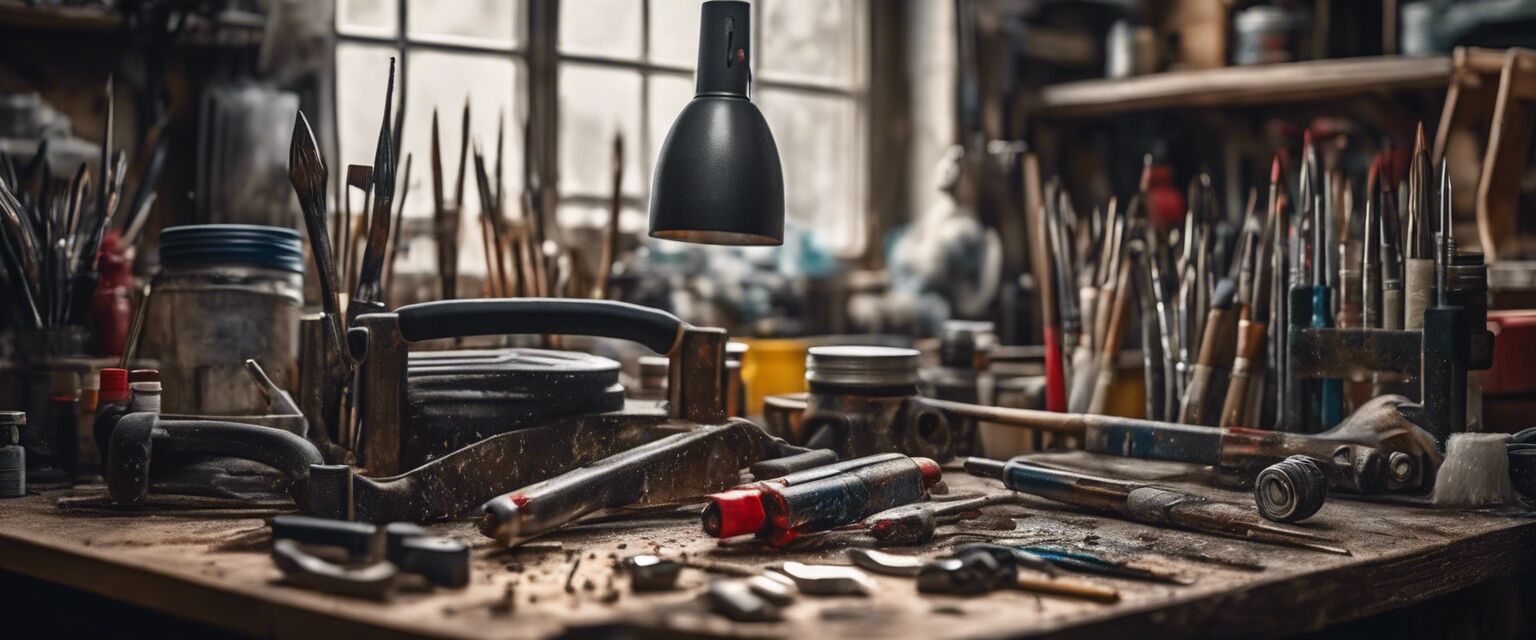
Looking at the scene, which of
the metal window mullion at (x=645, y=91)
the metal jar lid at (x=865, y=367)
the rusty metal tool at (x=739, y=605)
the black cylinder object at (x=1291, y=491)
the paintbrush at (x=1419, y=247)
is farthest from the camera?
the metal window mullion at (x=645, y=91)

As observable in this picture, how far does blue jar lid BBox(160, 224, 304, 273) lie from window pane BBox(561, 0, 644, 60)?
191 centimetres

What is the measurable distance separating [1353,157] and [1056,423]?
7.51 feet

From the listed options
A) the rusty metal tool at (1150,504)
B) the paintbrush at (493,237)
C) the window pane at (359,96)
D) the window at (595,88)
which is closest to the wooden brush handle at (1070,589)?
the rusty metal tool at (1150,504)

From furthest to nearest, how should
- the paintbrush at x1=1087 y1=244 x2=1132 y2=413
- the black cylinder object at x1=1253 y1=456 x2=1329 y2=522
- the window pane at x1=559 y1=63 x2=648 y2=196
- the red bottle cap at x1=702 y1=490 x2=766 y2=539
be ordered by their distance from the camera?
the window pane at x1=559 y1=63 x2=648 y2=196 → the paintbrush at x1=1087 y1=244 x2=1132 y2=413 → the black cylinder object at x1=1253 y1=456 x2=1329 y2=522 → the red bottle cap at x1=702 y1=490 x2=766 y2=539

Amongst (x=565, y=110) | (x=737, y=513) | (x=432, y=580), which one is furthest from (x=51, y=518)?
(x=565, y=110)

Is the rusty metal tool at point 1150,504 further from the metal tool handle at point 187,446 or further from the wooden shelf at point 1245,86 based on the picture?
the wooden shelf at point 1245,86

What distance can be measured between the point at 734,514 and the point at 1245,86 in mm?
2785

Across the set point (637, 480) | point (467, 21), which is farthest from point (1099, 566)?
point (467, 21)

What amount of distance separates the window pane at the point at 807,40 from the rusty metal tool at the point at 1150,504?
255 cm

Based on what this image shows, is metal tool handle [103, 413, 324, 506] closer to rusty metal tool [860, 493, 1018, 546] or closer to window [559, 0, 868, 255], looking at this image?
rusty metal tool [860, 493, 1018, 546]

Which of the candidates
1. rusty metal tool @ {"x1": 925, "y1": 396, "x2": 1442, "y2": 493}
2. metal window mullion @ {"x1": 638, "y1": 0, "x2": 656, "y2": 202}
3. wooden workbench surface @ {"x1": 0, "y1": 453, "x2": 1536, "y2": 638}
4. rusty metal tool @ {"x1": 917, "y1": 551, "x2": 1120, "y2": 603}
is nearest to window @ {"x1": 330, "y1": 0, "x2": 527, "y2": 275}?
metal window mullion @ {"x1": 638, "y1": 0, "x2": 656, "y2": 202}

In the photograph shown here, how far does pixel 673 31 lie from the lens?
13.3ft

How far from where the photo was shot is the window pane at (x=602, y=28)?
3859 millimetres

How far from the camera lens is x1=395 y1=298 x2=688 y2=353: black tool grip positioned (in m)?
1.71
